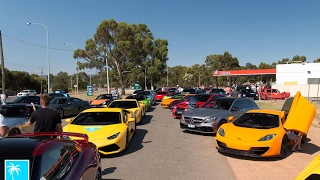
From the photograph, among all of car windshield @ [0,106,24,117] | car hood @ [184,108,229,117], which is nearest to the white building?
car hood @ [184,108,229,117]

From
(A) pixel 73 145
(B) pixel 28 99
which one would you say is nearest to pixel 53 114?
(A) pixel 73 145

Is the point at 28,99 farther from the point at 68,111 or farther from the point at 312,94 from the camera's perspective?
the point at 312,94

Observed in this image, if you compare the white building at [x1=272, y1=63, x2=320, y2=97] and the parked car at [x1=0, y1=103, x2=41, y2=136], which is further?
the white building at [x1=272, y1=63, x2=320, y2=97]

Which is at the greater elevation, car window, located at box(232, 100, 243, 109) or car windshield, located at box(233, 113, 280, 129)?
car window, located at box(232, 100, 243, 109)

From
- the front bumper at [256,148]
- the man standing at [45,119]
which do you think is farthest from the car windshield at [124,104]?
the man standing at [45,119]

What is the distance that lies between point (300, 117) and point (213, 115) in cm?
322

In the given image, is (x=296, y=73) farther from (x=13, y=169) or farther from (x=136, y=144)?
(x=13, y=169)

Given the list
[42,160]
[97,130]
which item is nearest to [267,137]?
[97,130]

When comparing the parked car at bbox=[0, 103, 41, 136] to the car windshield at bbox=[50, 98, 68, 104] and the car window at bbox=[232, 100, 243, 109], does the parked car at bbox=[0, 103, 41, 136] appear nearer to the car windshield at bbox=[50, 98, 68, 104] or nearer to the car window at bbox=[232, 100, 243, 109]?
the car windshield at bbox=[50, 98, 68, 104]

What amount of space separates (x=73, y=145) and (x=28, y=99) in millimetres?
18194

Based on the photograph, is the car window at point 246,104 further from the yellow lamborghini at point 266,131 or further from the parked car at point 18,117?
the parked car at point 18,117

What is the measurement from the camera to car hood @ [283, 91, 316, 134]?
7.15 m

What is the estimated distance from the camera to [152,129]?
452 inches

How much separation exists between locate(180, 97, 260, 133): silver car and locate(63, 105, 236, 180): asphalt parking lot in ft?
1.67
